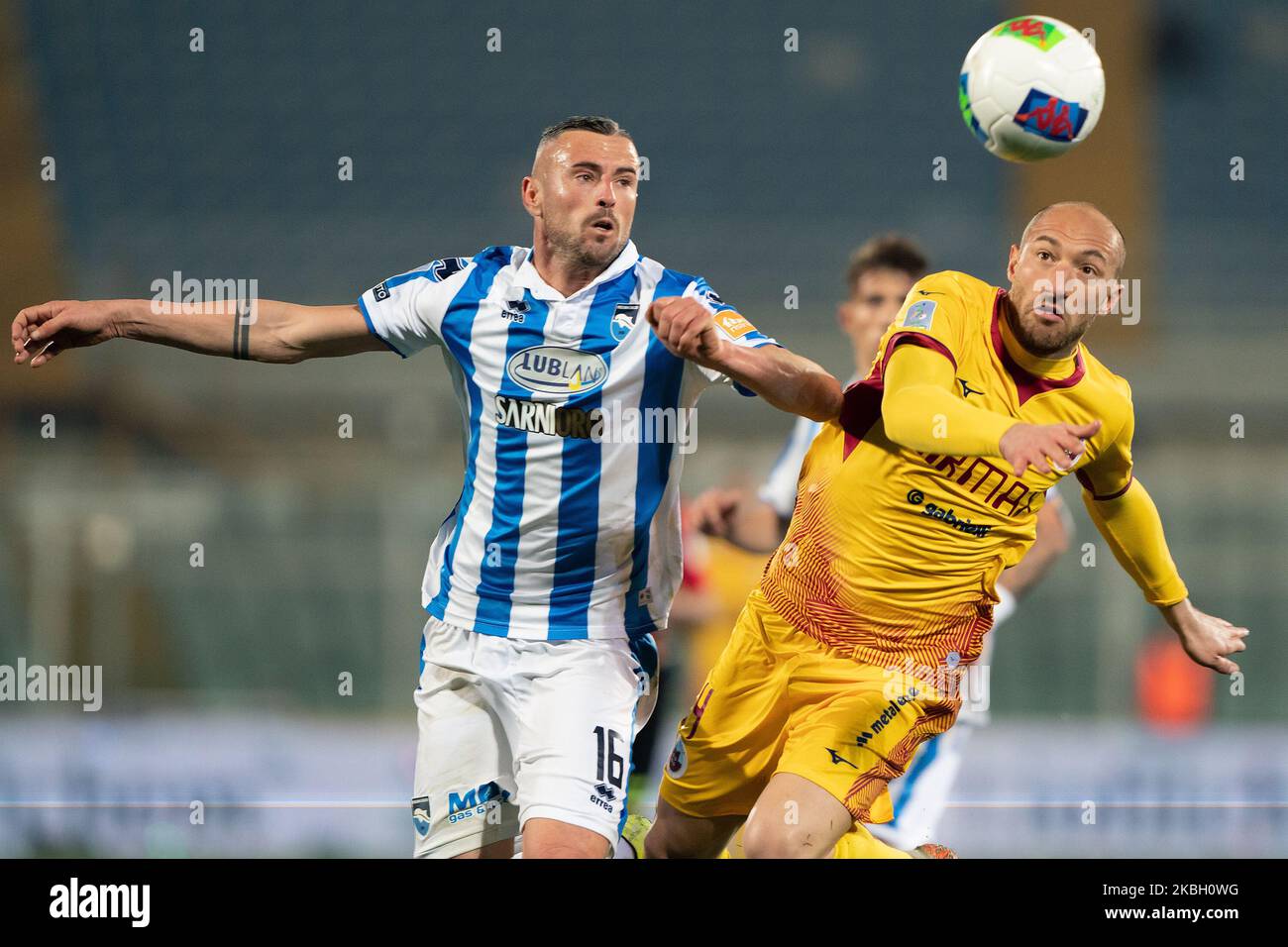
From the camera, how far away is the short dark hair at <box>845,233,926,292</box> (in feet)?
18.8

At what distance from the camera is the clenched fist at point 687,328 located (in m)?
3.46

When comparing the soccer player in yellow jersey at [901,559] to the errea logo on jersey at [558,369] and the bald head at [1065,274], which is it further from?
the errea logo on jersey at [558,369]

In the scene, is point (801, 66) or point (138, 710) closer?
point (138, 710)

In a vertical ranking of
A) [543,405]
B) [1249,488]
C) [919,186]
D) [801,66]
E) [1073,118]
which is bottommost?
[1249,488]

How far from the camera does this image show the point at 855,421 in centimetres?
399

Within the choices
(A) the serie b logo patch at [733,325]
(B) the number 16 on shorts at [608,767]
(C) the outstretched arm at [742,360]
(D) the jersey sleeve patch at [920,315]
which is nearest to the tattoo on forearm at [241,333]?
(C) the outstretched arm at [742,360]

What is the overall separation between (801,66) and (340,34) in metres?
4.95

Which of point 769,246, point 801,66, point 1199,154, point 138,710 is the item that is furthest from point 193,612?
point 1199,154

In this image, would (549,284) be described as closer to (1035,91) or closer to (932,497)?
(932,497)

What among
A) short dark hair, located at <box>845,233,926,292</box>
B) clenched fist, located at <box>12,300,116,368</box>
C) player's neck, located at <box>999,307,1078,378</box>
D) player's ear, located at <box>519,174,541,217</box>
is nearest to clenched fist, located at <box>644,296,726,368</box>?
player's ear, located at <box>519,174,541,217</box>

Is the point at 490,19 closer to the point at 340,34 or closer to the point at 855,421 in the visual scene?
the point at 340,34

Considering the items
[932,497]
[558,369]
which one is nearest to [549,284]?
[558,369]

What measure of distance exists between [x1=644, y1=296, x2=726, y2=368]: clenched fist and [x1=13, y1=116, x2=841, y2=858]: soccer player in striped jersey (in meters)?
0.30

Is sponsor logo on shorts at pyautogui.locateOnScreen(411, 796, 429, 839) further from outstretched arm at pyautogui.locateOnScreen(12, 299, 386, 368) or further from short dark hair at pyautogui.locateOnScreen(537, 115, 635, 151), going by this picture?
short dark hair at pyautogui.locateOnScreen(537, 115, 635, 151)
